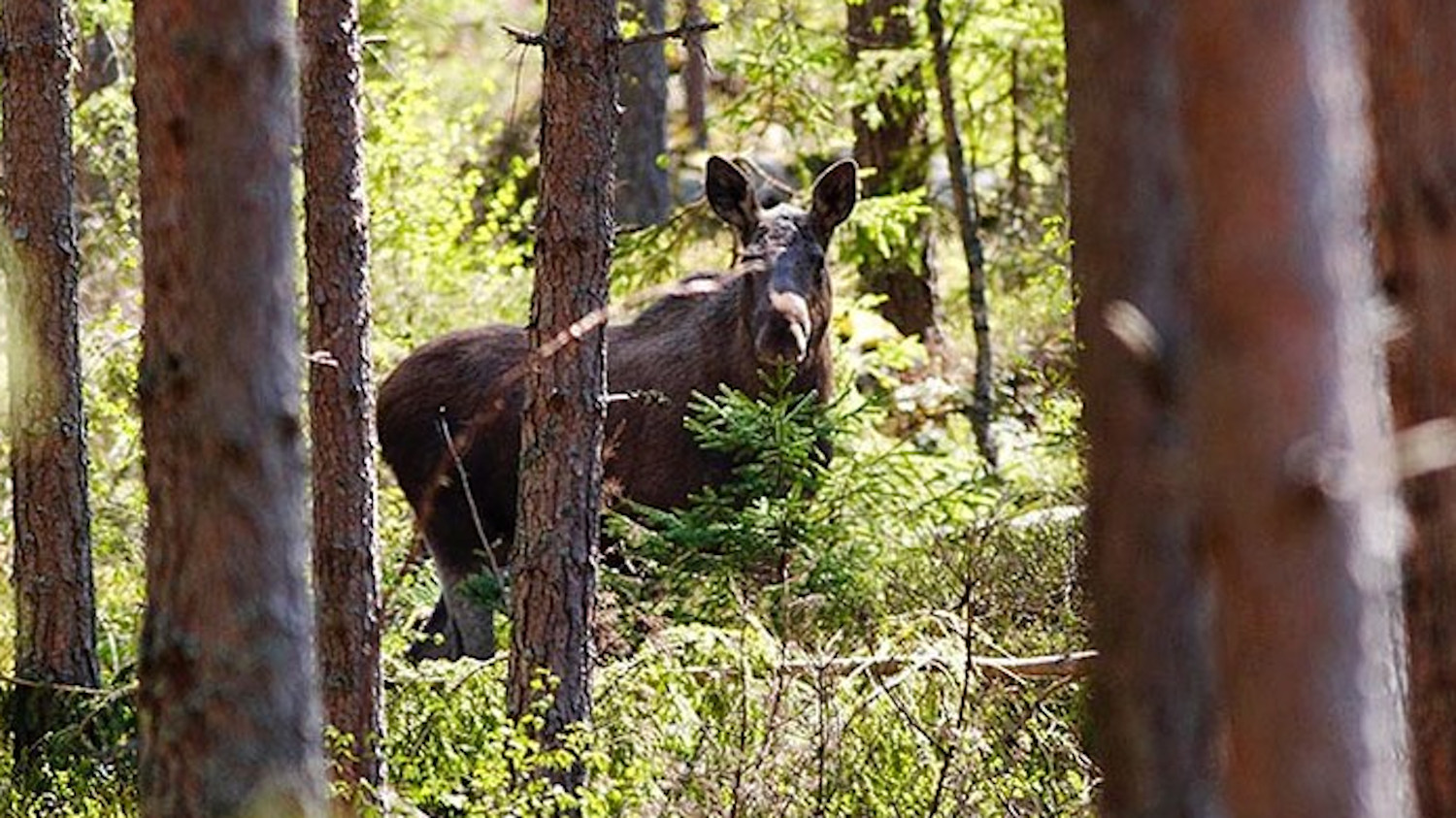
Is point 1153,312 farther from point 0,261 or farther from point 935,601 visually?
point 0,261

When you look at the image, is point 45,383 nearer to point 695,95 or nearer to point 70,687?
point 70,687

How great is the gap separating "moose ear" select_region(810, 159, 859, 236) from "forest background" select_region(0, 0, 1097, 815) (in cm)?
96

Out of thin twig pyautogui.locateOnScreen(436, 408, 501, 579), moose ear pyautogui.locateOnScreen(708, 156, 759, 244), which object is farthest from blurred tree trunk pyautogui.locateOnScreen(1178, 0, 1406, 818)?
moose ear pyautogui.locateOnScreen(708, 156, 759, 244)

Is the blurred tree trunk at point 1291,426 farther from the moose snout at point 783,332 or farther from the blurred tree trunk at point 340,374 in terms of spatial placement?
the moose snout at point 783,332

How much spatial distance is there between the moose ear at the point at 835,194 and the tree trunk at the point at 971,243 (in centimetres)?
389

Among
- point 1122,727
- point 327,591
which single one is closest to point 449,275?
point 327,591

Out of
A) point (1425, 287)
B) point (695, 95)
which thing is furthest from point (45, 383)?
point (695, 95)

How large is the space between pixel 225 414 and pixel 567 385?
143 inches

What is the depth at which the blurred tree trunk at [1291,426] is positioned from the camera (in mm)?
3305

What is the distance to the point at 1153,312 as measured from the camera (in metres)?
3.83

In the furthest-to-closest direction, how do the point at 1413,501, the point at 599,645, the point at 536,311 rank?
the point at 599,645 < the point at 536,311 < the point at 1413,501

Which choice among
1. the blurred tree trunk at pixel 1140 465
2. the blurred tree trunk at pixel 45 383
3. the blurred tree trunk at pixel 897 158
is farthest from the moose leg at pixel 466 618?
the blurred tree trunk at pixel 1140 465

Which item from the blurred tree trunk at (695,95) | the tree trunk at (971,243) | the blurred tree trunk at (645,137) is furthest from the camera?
the blurred tree trunk at (695,95)

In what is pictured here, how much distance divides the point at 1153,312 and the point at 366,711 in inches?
193
